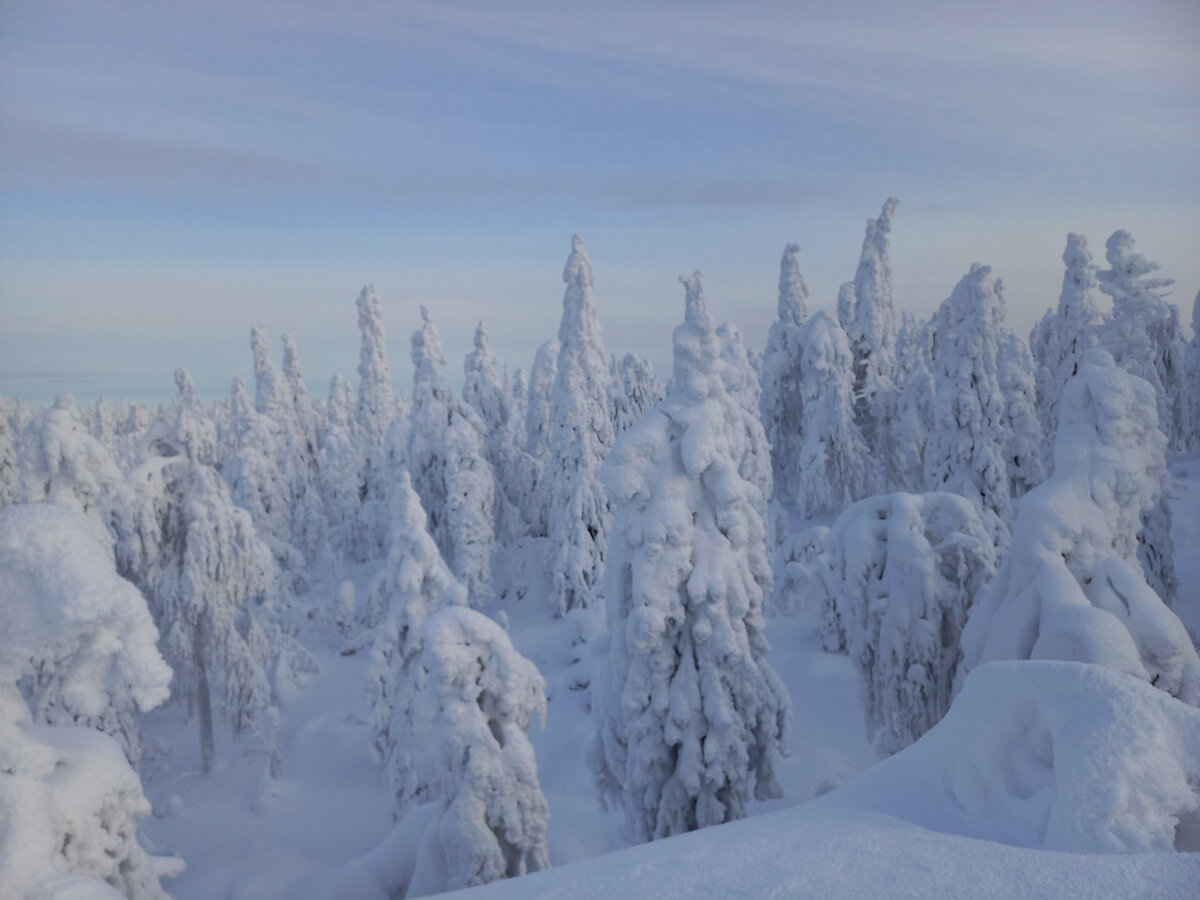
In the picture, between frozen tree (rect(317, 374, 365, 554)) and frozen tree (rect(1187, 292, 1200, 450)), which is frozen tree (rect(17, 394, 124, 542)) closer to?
frozen tree (rect(317, 374, 365, 554))

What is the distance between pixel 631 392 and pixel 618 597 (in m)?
23.0

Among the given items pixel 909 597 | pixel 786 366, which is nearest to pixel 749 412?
pixel 786 366

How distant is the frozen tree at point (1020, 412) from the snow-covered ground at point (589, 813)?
216 inches

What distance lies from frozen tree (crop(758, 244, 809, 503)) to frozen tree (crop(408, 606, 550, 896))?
97.5ft

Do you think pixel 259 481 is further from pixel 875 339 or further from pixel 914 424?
pixel 914 424

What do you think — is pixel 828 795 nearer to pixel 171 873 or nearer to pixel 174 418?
pixel 171 873

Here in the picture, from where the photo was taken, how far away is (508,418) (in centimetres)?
3622

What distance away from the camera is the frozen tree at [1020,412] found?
78.6 ft

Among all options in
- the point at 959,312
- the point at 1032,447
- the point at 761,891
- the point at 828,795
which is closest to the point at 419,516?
the point at 828,795

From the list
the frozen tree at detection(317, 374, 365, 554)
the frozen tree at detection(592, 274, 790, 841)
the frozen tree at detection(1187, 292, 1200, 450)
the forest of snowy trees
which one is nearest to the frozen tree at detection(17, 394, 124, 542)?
the forest of snowy trees

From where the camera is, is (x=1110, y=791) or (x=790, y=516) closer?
(x=1110, y=791)

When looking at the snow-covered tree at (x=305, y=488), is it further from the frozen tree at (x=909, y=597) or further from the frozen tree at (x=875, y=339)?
the frozen tree at (x=909, y=597)

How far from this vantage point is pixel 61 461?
1409 cm

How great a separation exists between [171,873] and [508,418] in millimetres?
30705
